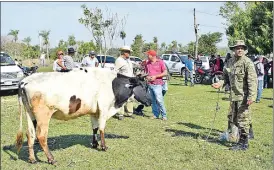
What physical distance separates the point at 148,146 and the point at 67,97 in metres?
2.09

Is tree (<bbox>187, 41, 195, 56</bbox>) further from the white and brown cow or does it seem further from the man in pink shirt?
the white and brown cow

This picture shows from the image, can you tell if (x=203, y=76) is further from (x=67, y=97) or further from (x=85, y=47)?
(x=85, y=47)

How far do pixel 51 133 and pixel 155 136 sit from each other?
8.03 ft

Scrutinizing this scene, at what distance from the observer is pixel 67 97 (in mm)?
6180

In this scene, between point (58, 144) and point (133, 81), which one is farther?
point (133, 81)

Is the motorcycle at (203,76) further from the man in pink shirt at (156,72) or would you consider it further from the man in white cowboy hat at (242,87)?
the man in white cowboy hat at (242,87)

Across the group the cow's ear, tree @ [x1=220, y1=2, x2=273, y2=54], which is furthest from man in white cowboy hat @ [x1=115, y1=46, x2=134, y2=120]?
tree @ [x1=220, y1=2, x2=273, y2=54]

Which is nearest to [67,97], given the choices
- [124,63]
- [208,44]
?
[124,63]

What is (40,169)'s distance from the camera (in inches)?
230

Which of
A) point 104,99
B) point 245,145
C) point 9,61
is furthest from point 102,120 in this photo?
point 9,61

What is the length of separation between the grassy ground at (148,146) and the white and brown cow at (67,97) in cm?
43

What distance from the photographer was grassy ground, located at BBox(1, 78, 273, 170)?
6176mm

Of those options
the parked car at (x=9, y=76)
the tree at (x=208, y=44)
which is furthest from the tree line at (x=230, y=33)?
the parked car at (x=9, y=76)

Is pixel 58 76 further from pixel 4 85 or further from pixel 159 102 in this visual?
pixel 4 85
